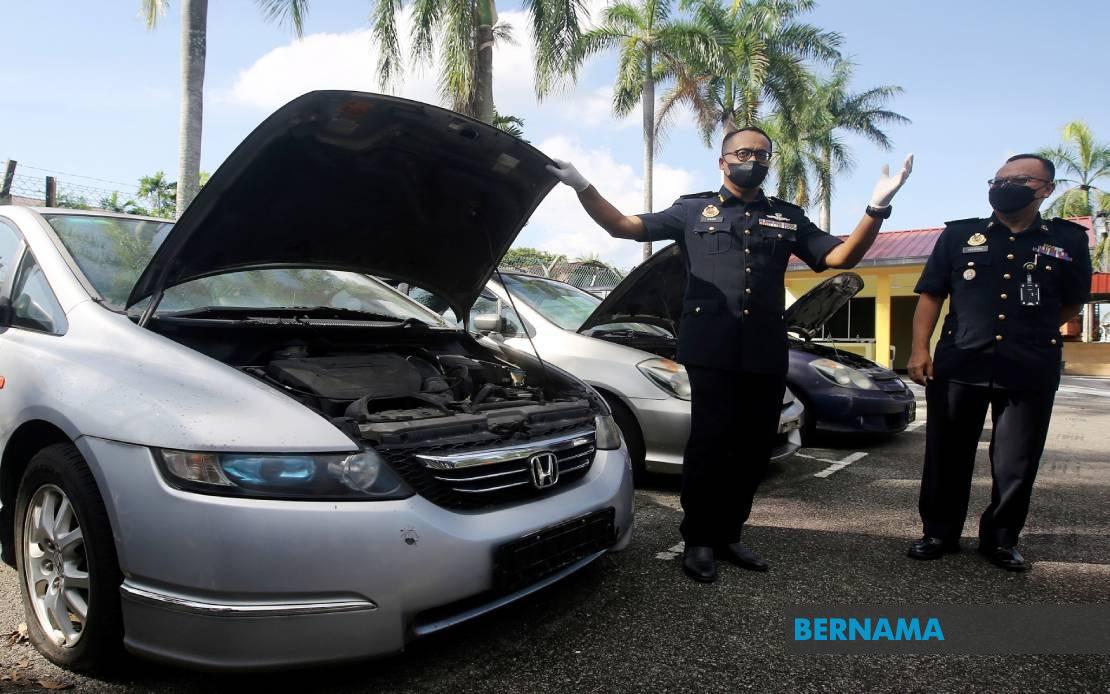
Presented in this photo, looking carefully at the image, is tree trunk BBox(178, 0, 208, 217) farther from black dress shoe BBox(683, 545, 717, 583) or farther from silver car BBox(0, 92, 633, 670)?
black dress shoe BBox(683, 545, 717, 583)

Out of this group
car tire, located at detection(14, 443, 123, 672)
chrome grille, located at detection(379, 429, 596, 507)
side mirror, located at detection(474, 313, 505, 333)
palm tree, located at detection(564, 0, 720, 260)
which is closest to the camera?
car tire, located at detection(14, 443, 123, 672)

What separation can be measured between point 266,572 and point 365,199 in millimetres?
1676

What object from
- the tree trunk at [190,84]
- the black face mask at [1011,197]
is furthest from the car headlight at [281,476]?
the tree trunk at [190,84]

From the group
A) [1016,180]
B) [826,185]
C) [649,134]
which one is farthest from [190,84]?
[826,185]

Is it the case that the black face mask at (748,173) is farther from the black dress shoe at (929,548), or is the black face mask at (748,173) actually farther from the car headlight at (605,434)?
the black dress shoe at (929,548)

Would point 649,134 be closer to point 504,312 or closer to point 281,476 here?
point 504,312

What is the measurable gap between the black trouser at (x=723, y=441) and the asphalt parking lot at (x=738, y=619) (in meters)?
0.26

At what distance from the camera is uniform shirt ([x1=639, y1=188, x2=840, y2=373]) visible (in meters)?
2.95

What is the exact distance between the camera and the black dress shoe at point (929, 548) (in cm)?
323

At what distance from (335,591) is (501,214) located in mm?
1905

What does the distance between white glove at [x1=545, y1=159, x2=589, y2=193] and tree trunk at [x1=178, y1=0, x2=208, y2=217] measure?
20.9 ft

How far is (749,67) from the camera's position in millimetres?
19828

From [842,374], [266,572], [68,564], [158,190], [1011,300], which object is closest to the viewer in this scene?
[266,572]

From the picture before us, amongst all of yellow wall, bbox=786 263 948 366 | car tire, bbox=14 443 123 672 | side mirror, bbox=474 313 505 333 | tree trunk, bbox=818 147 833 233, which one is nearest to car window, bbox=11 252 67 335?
car tire, bbox=14 443 123 672
